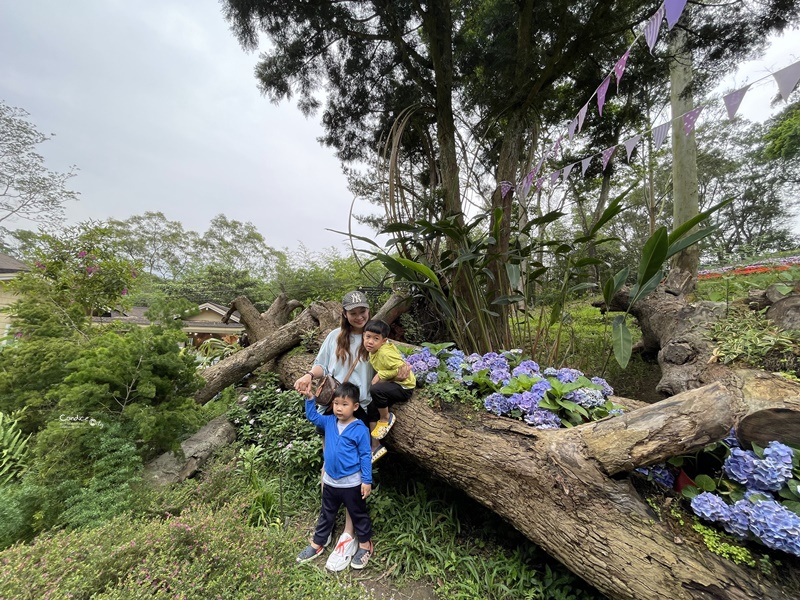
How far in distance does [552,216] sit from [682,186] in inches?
242

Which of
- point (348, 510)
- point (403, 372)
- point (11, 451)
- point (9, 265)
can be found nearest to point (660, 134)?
point (403, 372)

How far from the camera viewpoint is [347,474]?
1.53 meters

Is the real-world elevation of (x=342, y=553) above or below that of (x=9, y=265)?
below

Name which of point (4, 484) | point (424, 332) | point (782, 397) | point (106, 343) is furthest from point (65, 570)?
point (782, 397)

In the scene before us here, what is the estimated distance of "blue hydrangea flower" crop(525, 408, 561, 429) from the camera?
1.45m

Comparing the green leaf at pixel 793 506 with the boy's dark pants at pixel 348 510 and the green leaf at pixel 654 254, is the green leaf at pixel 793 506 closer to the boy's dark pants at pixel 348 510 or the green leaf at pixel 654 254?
the green leaf at pixel 654 254

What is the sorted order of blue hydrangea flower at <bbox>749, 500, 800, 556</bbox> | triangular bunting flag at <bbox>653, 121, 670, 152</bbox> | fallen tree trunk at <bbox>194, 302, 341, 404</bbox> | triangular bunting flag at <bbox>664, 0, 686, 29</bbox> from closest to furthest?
blue hydrangea flower at <bbox>749, 500, 800, 556</bbox> → triangular bunting flag at <bbox>664, 0, 686, 29</bbox> → triangular bunting flag at <bbox>653, 121, 670, 152</bbox> → fallen tree trunk at <bbox>194, 302, 341, 404</bbox>

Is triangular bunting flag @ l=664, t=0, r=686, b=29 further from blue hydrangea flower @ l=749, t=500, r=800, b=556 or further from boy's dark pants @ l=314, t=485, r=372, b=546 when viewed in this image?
boy's dark pants @ l=314, t=485, r=372, b=546

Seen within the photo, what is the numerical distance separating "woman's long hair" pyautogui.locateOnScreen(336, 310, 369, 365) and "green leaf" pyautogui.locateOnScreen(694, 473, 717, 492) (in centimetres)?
152

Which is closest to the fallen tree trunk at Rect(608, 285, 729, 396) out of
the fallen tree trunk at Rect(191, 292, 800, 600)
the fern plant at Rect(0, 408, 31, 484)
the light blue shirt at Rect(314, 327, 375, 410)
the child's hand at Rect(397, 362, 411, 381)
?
the fallen tree trunk at Rect(191, 292, 800, 600)

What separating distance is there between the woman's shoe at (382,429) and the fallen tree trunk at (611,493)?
425mm

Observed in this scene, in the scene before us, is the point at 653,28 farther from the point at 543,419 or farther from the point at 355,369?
the point at 355,369

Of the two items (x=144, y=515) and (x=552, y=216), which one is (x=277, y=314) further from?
(x=552, y=216)

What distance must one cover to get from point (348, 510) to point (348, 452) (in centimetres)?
32
